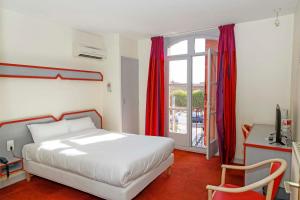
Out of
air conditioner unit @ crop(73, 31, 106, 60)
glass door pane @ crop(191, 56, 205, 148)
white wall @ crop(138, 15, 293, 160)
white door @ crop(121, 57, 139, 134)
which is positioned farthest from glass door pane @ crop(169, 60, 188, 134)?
air conditioner unit @ crop(73, 31, 106, 60)

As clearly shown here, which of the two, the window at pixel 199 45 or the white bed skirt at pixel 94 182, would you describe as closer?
the white bed skirt at pixel 94 182

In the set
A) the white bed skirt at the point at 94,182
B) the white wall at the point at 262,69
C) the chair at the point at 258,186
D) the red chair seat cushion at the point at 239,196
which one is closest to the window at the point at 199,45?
the white wall at the point at 262,69

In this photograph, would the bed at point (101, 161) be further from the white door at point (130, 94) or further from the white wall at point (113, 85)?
the white door at point (130, 94)

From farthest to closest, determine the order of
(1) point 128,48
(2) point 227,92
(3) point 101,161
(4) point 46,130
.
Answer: (1) point 128,48 < (2) point 227,92 < (4) point 46,130 < (3) point 101,161

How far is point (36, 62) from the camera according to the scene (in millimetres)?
3068

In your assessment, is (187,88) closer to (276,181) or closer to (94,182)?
(94,182)

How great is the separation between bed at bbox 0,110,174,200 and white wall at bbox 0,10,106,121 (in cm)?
33

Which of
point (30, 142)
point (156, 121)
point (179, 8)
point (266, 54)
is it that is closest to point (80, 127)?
Result: point (30, 142)

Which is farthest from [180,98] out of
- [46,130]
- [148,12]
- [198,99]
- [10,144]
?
[10,144]

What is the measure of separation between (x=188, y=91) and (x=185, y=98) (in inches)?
7.4

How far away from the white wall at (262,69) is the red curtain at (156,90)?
1.54m

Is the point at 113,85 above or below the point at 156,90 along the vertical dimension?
above

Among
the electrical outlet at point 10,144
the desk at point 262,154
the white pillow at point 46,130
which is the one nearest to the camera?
the desk at point 262,154

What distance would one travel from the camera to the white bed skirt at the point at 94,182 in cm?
203
